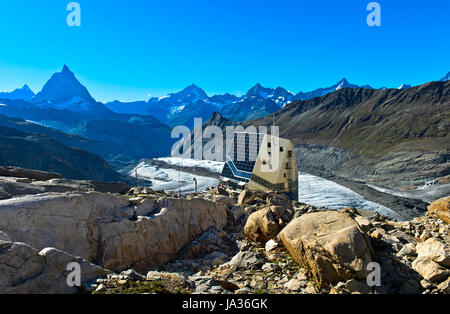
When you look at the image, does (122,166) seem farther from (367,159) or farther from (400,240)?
(400,240)

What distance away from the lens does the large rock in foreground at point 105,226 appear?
932 centimetres

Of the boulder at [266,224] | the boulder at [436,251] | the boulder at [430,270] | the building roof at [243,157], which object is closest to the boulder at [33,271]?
the boulder at [266,224]

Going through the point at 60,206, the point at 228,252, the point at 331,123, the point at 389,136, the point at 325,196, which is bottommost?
the point at 325,196

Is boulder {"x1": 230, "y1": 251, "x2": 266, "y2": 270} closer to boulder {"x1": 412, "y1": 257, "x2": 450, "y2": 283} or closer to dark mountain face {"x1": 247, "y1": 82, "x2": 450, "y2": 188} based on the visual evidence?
boulder {"x1": 412, "y1": 257, "x2": 450, "y2": 283}

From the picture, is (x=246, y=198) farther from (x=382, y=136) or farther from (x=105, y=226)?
(x=382, y=136)

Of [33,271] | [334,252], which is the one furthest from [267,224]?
[33,271]

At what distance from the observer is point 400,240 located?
10.5 meters

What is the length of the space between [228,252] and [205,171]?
378 ft

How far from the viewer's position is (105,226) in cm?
1105

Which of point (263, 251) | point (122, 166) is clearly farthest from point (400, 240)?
point (122, 166)

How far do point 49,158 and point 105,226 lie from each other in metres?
106

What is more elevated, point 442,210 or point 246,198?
point 442,210

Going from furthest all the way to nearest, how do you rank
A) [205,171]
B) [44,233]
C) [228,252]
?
[205,171] → [228,252] → [44,233]

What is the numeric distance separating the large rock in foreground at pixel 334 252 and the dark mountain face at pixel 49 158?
10308cm
